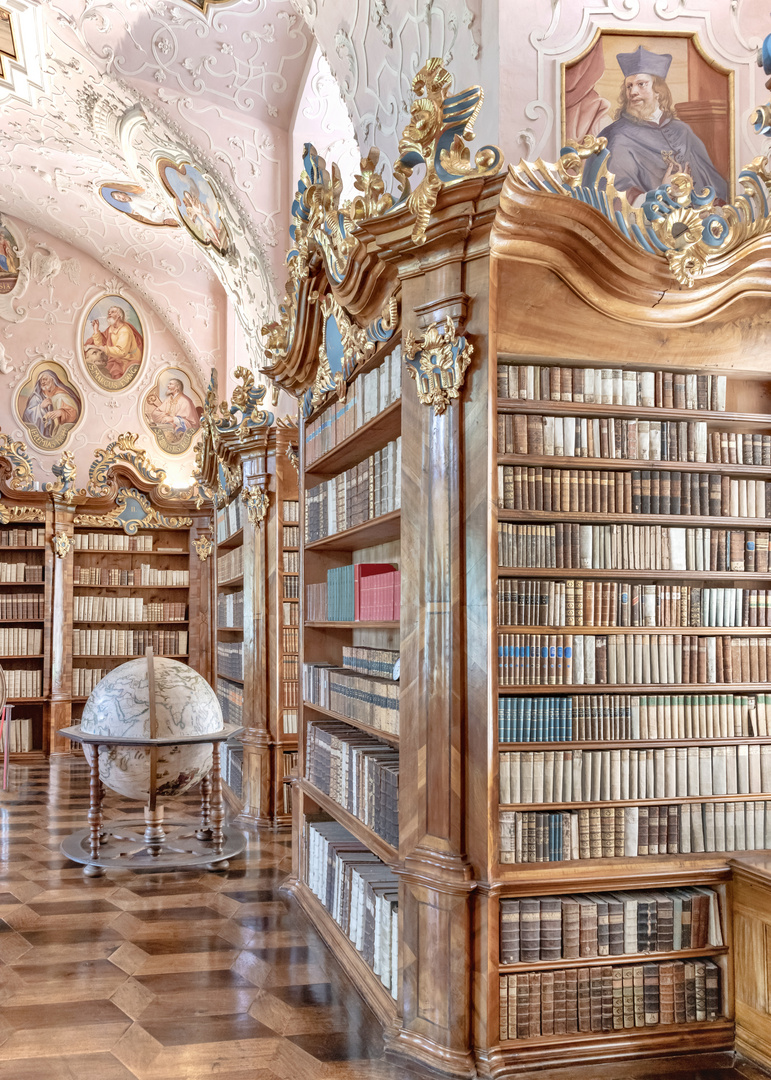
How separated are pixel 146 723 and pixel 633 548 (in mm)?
3990

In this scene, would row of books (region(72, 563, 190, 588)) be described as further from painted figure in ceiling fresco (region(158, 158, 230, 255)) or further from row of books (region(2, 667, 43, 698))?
painted figure in ceiling fresco (region(158, 158, 230, 255))

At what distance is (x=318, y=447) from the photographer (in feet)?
19.4

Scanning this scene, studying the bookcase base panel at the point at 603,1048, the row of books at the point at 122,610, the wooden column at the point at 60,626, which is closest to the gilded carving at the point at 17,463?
the wooden column at the point at 60,626

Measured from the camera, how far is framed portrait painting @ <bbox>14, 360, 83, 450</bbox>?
521 inches

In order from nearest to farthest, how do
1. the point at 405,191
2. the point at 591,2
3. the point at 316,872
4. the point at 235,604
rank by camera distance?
the point at 405,191 < the point at 591,2 < the point at 316,872 < the point at 235,604

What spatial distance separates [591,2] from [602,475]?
2.28 metres

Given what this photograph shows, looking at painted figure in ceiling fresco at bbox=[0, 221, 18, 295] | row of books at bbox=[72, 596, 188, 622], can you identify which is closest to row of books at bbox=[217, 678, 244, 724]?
row of books at bbox=[72, 596, 188, 622]

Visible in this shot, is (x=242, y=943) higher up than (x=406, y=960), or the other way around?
(x=406, y=960)

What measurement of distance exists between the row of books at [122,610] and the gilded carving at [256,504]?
487cm

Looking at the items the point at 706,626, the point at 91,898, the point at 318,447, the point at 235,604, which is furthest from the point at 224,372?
the point at 706,626

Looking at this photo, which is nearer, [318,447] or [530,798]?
[530,798]

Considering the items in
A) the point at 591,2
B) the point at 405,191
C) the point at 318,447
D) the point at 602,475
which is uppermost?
the point at 591,2

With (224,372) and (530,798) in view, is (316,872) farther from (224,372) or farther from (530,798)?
(224,372)

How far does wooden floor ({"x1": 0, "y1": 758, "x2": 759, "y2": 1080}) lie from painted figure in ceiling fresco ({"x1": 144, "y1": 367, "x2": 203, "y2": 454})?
7.89m
